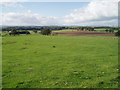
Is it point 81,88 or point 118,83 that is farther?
point 118,83

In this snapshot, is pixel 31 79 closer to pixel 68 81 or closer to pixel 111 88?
pixel 68 81

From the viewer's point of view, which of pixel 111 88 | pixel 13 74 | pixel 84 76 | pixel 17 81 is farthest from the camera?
pixel 13 74

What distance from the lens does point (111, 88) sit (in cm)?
1114

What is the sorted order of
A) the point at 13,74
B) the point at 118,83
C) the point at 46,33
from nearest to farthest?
the point at 118,83, the point at 13,74, the point at 46,33

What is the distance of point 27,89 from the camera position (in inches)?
441

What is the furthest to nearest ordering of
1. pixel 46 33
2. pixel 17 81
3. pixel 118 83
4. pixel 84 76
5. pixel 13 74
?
1. pixel 46 33
2. pixel 13 74
3. pixel 84 76
4. pixel 17 81
5. pixel 118 83

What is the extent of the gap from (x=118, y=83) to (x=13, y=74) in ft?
38.0

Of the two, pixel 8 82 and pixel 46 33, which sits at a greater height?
pixel 46 33

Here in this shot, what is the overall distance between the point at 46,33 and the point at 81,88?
127 metres

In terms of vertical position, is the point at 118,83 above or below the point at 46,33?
below

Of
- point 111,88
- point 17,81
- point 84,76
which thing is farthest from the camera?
point 84,76

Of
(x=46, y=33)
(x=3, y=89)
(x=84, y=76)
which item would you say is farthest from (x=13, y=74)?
(x=46, y=33)

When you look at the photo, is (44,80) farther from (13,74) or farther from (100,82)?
(100,82)

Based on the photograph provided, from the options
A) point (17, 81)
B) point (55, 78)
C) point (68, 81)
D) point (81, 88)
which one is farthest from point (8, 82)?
point (81, 88)
